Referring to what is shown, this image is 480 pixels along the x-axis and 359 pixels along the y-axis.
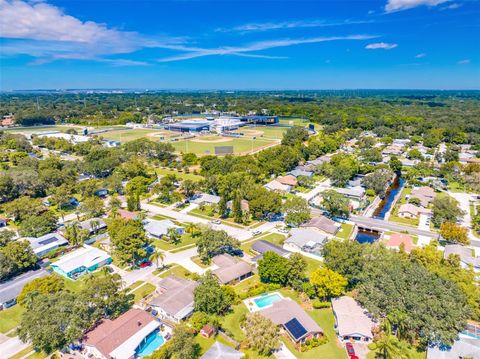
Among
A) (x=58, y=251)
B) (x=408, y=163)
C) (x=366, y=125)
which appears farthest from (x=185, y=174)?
(x=366, y=125)

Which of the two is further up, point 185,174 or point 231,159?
point 231,159

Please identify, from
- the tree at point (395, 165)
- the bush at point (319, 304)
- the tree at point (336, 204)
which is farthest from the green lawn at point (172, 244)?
the tree at point (395, 165)

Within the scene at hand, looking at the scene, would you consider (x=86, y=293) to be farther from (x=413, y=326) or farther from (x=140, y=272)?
(x=413, y=326)

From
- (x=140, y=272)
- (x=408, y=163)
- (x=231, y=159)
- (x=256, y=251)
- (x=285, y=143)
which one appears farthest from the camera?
(x=285, y=143)

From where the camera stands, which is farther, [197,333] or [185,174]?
[185,174]

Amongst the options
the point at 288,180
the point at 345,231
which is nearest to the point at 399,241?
the point at 345,231

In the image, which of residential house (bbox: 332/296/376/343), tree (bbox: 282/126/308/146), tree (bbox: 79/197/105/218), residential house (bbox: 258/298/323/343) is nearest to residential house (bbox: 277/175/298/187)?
tree (bbox: 282/126/308/146)
